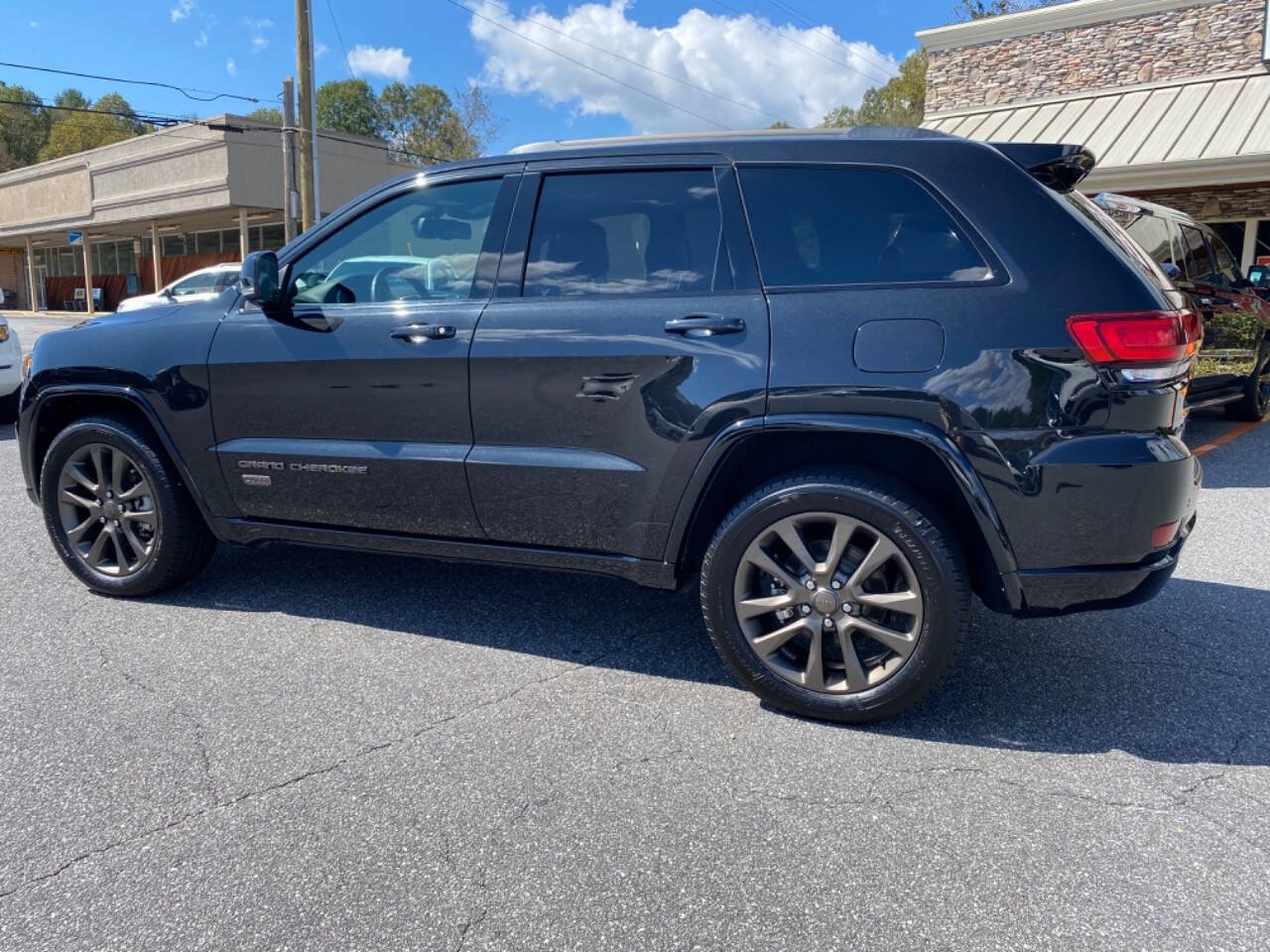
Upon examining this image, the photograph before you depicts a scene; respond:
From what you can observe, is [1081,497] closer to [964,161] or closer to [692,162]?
[964,161]

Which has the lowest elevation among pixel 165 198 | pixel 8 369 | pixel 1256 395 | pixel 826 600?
pixel 8 369

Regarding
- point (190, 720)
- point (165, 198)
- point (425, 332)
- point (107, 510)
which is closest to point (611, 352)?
point (425, 332)

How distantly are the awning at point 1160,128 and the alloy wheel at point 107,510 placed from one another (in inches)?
441

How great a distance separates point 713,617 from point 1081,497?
1226mm

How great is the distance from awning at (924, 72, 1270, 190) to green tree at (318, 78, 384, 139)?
61471mm

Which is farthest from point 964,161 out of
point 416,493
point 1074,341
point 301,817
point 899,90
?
point 899,90

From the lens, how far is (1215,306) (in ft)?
29.3

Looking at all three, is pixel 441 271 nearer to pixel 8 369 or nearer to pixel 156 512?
pixel 156 512

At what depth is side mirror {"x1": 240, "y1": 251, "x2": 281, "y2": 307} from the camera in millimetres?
3695

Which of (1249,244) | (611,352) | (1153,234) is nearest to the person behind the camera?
(611,352)

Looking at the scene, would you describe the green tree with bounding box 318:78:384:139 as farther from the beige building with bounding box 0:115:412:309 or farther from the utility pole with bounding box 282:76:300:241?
the utility pole with bounding box 282:76:300:241

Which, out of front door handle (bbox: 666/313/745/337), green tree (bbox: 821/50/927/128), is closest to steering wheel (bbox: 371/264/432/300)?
front door handle (bbox: 666/313/745/337)

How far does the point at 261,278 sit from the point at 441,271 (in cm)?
71

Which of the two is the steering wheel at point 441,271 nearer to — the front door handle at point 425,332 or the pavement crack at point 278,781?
the front door handle at point 425,332
